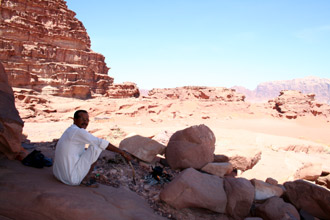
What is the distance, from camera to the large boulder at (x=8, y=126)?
315 cm

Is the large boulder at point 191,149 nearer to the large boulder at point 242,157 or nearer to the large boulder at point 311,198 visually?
the large boulder at point 242,157

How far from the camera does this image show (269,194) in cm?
395

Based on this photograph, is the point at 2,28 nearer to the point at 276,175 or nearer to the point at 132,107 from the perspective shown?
the point at 132,107

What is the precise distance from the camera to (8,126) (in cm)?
316

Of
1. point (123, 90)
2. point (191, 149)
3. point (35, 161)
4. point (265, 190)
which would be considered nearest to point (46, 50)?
point (123, 90)

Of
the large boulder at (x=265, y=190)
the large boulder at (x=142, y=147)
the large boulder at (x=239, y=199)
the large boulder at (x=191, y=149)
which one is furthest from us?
the large boulder at (x=142, y=147)

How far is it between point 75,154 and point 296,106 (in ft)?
66.7

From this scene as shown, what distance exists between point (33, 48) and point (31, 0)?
563cm

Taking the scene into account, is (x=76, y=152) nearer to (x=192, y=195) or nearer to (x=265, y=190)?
(x=192, y=195)

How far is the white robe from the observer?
2670 millimetres

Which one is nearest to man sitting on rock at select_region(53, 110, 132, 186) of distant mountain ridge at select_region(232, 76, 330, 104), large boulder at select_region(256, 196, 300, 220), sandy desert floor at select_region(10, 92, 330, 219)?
sandy desert floor at select_region(10, 92, 330, 219)

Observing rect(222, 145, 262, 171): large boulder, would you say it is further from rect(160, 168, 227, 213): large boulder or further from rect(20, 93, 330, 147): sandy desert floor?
rect(20, 93, 330, 147): sandy desert floor

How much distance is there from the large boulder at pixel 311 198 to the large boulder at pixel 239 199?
101 cm

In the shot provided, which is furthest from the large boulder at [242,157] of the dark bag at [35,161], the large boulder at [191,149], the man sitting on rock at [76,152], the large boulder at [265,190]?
the dark bag at [35,161]
